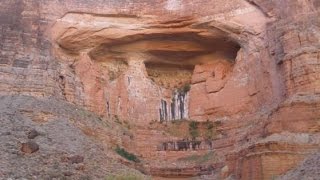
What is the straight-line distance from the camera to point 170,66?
47.4 m

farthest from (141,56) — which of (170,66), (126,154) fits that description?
(126,154)

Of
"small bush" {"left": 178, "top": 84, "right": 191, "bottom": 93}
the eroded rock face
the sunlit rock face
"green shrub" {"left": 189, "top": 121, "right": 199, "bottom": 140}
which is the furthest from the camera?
"small bush" {"left": 178, "top": 84, "right": 191, "bottom": 93}

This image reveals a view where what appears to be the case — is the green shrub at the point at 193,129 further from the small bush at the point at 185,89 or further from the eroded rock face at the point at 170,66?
the small bush at the point at 185,89

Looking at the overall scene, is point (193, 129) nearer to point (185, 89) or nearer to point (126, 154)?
point (185, 89)

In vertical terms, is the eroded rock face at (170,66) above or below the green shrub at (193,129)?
above

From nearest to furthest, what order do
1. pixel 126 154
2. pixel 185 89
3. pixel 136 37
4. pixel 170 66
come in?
pixel 126 154
pixel 136 37
pixel 185 89
pixel 170 66

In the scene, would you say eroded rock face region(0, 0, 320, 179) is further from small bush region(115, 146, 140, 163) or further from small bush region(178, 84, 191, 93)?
small bush region(115, 146, 140, 163)

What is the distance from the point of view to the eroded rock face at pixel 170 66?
124ft

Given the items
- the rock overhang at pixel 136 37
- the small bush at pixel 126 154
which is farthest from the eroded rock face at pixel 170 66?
the small bush at pixel 126 154

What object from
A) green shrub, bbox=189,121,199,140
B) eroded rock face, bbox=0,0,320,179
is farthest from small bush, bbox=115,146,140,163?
green shrub, bbox=189,121,199,140

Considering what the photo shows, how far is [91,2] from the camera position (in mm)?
43219

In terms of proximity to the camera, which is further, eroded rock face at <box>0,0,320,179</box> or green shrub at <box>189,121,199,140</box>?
green shrub at <box>189,121,199,140</box>

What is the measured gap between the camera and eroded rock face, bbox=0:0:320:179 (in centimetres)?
3772

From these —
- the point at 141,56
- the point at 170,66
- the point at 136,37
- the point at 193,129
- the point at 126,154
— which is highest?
the point at 136,37
